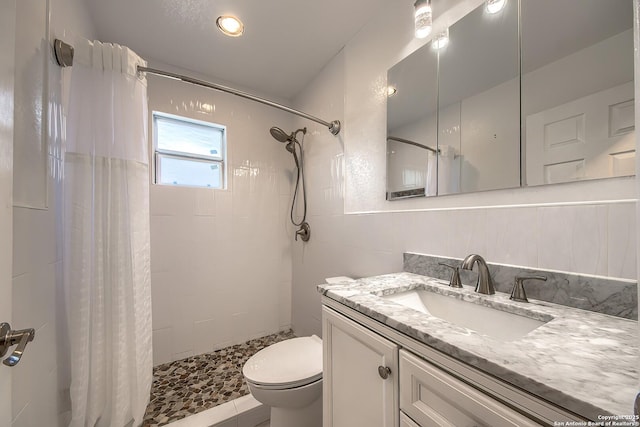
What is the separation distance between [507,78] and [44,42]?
1.71 meters

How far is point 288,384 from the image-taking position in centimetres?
105

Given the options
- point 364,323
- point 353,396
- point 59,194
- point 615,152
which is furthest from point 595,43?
point 59,194

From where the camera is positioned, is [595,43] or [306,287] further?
[306,287]

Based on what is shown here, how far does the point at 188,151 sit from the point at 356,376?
2.02 meters

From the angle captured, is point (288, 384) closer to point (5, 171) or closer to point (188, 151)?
point (5, 171)

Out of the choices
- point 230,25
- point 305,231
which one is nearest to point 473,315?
point 305,231

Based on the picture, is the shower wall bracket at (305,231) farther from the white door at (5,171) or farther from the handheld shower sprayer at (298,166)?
the white door at (5,171)

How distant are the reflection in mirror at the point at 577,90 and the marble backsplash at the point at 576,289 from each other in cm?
30

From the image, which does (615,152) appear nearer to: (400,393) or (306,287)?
Result: (400,393)

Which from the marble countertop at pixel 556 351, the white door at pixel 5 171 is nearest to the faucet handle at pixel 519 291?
the marble countertop at pixel 556 351

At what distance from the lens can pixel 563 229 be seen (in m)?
0.72

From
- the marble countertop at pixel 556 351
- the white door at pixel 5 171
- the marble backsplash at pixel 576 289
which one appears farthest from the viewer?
the marble backsplash at pixel 576 289

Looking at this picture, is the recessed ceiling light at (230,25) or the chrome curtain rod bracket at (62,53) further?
the recessed ceiling light at (230,25)

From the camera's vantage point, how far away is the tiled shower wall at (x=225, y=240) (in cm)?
176
